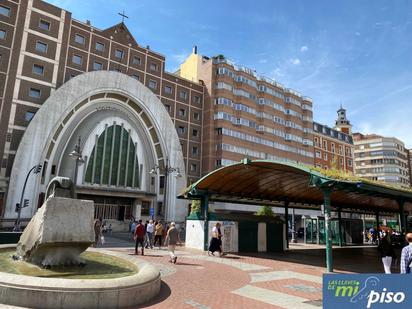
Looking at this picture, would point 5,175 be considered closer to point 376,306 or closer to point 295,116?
point 376,306

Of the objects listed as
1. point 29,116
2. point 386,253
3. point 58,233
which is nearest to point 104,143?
point 29,116

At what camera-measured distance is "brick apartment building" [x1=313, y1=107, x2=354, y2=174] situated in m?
75.2

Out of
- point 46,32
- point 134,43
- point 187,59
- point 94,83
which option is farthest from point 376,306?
point 187,59

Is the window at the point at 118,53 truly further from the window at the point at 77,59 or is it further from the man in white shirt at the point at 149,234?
the man in white shirt at the point at 149,234

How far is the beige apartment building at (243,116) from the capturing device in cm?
5603

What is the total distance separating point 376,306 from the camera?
475 centimetres

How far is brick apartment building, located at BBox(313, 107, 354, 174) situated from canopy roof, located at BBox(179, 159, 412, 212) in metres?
50.2

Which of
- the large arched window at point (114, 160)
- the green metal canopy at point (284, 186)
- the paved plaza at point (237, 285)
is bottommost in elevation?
the paved plaza at point (237, 285)

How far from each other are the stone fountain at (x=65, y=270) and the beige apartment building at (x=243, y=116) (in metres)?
44.6

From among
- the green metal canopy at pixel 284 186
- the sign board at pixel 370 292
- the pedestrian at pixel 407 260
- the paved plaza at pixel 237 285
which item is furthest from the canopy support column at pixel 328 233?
the sign board at pixel 370 292

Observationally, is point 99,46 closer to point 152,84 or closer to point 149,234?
point 152,84

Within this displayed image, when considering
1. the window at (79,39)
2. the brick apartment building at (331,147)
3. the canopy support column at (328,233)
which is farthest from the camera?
the brick apartment building at (331,147)

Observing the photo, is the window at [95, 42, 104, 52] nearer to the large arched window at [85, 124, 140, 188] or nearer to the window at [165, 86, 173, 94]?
the large arched window at [85, 124, 140, 188]

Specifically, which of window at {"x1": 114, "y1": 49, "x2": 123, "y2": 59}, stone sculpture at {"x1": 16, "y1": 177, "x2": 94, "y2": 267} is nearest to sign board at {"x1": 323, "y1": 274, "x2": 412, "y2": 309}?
stone sculpture at {"x1": 16, "y1": 177, "x2": 94, "y2": 267}
